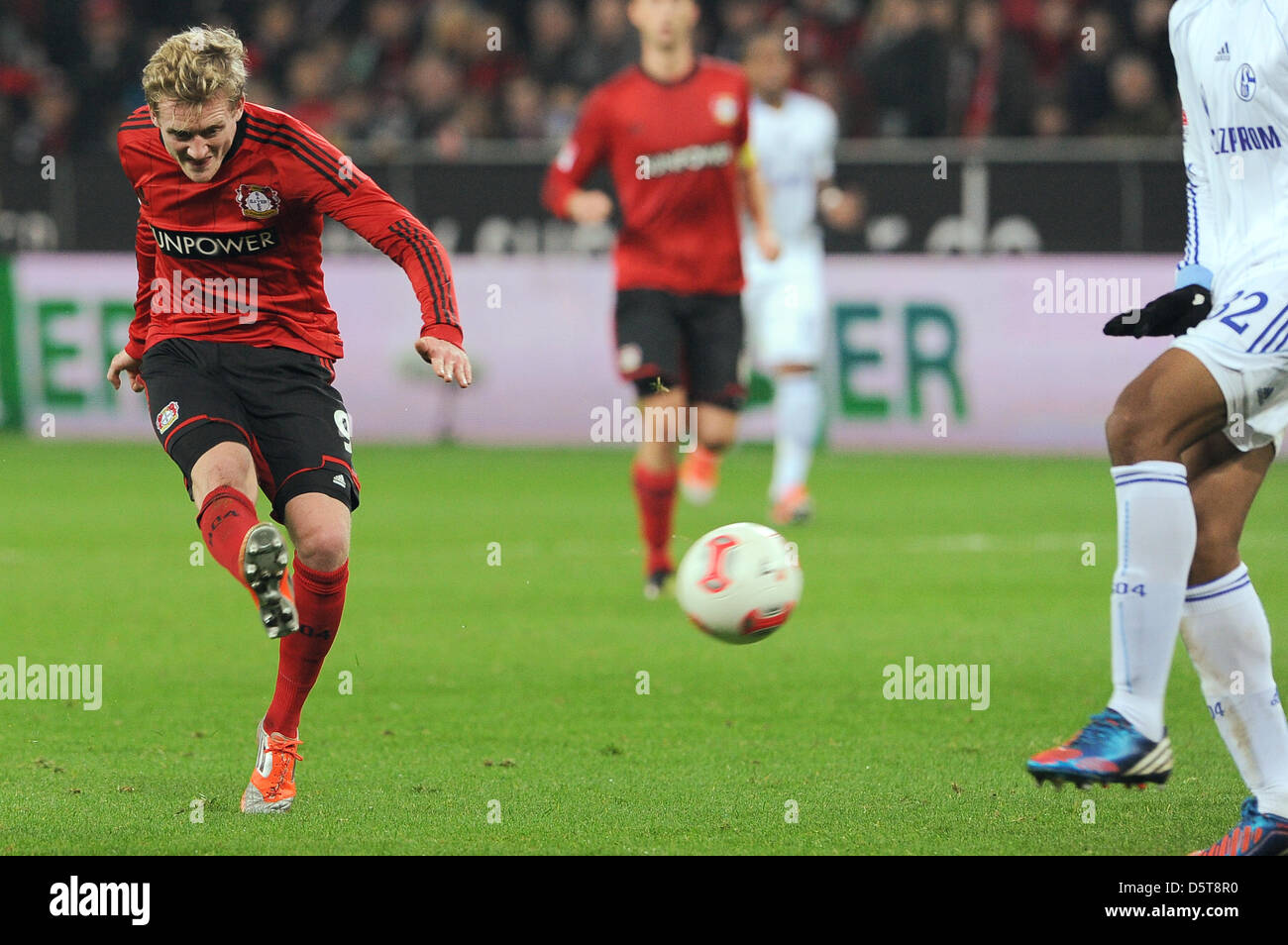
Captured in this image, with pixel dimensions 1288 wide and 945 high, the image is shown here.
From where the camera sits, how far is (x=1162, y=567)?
4.31 m

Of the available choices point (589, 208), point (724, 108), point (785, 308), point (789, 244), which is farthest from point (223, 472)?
point (789, 244)

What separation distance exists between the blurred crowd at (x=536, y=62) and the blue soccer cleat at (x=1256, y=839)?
12.2 m

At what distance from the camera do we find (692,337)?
9.31 meters

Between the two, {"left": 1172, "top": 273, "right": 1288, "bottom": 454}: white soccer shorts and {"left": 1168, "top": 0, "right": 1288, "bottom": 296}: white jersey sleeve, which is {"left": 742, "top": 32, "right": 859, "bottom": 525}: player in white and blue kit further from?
{"left": 1172, "top": 273, "right": 1288, "bottom": 454}: white soccer shorts

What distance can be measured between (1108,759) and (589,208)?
5.20 meters

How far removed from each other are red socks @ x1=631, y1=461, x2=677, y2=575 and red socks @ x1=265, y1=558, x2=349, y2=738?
12.7 ft

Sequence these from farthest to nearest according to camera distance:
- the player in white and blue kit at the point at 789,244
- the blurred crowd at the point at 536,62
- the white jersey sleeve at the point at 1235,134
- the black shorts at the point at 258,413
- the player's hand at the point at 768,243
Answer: the blurred crowd at the point at 536,62
the player in white and blue kit at the point at 789,244
the player's hand at the point at 768,243
the black shorts at the point at 258,413
the white jersey sleeve at the point at 1235,134

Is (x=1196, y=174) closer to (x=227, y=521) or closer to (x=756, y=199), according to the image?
(x=227, y=521)

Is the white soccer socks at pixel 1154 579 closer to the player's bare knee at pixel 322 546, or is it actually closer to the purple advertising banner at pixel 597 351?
the player's bare knee at pixel 322 546

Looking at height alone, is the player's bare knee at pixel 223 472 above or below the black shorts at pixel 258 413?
below

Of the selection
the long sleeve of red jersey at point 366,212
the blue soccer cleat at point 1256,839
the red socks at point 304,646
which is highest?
the long sleeve of red jersey at point 366,212

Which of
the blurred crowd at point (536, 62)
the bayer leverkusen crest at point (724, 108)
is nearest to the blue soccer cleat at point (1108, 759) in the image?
the bayer leverkusen crest at point (724, 108)

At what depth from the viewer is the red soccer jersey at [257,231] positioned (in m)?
5.22

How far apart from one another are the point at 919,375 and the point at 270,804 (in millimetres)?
10537
